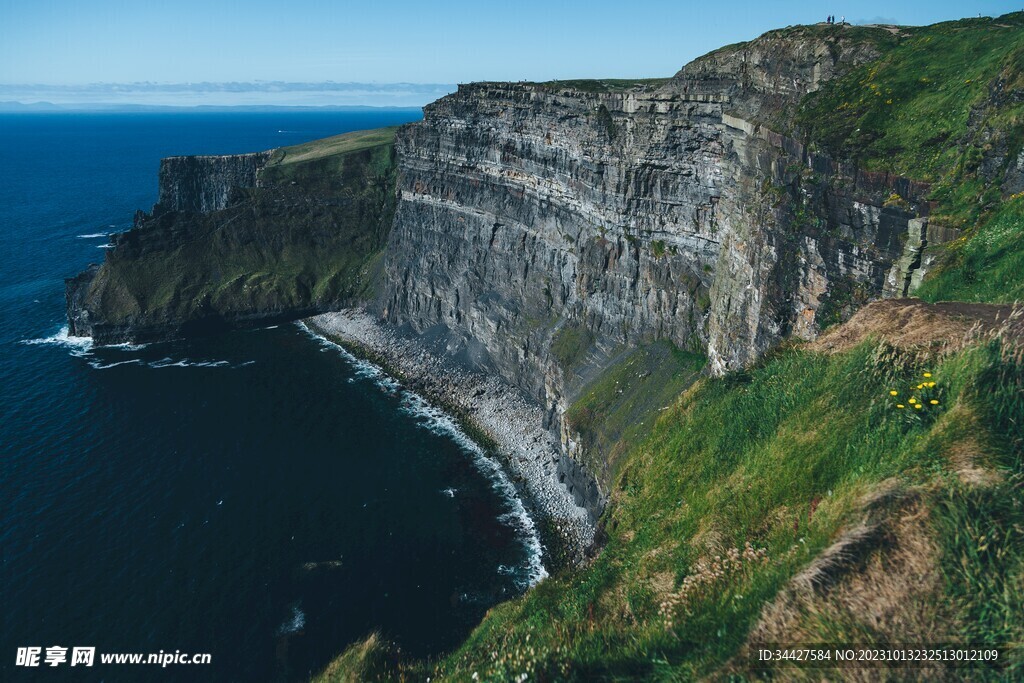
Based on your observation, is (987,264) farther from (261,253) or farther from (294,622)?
(261,253)

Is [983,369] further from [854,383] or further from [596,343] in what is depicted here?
[596,343]

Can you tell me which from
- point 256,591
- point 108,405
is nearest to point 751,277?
point 256,591

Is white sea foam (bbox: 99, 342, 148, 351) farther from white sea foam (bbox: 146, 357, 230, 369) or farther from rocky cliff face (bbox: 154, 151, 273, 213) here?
rocky cliff face (bbox: 154, 151, 273, 213)

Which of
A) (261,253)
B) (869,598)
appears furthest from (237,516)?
(261,253)

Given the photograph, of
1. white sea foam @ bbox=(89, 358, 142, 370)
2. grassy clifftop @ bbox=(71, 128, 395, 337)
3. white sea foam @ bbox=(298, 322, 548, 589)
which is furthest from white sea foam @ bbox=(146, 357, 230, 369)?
white sea foam @ bbox=(298, 322, 548, 589)

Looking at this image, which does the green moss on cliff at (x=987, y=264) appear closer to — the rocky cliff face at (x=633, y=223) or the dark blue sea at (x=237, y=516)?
the rocky cliff face at (x=633, y=223)

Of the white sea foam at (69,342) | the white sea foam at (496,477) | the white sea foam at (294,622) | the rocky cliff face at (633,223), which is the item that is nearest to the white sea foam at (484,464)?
the white sea foam at (496,477)
